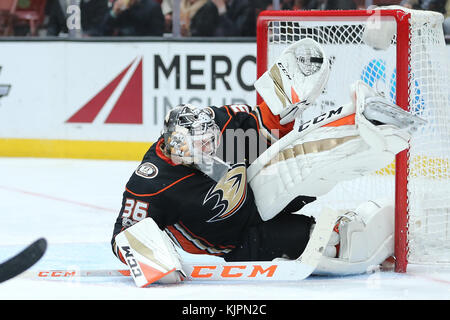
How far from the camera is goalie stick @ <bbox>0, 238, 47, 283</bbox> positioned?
88.1 inches

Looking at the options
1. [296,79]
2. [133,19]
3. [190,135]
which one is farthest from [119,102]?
[190,135]

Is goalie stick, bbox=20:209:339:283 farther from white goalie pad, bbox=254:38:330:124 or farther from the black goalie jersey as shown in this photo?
white goalie pad, bbox=254:38:330:124

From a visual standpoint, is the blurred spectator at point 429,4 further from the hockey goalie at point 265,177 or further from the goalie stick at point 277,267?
the goalie stick at point 277,267

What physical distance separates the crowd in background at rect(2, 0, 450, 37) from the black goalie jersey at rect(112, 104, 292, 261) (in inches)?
111

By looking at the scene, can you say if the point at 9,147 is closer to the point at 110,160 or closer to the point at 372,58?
the point at 110,160

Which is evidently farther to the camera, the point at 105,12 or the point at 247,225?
the point at 105,12

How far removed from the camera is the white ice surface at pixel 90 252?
7.88 ft

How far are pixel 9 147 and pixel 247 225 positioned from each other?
4129mm

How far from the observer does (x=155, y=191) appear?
2508 mm

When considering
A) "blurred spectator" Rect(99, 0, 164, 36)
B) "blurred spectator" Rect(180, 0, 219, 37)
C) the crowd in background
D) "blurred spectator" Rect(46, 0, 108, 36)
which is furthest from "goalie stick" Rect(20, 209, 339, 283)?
"blurred spectator" Rect(46, 0, 108, 36)

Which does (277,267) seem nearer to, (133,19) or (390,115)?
(390,115)

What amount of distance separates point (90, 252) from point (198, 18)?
2.95 meters
